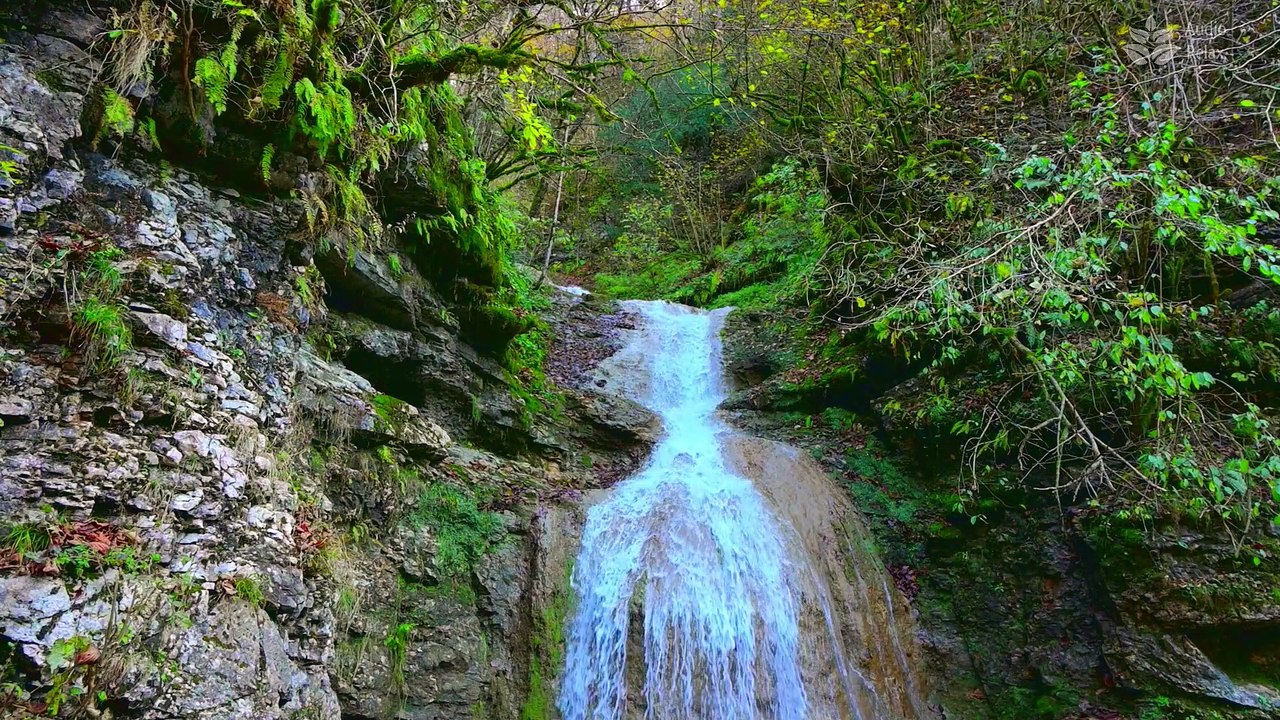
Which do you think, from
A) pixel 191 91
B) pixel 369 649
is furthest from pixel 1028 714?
pixel 191 91

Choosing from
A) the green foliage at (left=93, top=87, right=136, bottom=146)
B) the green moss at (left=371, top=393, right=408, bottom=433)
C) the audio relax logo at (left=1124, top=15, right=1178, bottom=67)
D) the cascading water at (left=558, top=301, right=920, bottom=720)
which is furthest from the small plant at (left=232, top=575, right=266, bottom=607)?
the audio relax logo at (left=1124, top=15, right=1178, bottom=67)

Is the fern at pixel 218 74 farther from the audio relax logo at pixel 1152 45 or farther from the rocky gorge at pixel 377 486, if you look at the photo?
the audio relax logo at pixel 1152 45

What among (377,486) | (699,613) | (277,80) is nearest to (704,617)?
(699,613)

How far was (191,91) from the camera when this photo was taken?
4098mm

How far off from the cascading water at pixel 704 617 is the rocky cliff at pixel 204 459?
2.02ft

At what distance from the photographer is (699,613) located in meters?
6.52

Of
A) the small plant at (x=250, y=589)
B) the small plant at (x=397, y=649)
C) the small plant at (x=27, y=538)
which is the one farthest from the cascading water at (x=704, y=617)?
the small plant at (x=27, y=538)

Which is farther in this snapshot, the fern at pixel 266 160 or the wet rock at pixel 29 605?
the fern at pixel 266 160

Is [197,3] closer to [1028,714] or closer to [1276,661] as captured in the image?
[1028,714]

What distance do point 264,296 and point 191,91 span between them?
1453 millimetres

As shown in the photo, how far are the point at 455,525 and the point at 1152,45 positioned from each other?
811 centimetres

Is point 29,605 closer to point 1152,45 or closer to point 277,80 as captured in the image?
point 277,80

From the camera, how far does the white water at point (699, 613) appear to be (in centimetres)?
609

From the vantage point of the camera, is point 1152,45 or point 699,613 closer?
point 1152,45
